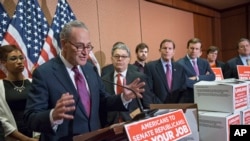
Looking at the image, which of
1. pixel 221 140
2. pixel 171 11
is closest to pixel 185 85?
pixel 221 140

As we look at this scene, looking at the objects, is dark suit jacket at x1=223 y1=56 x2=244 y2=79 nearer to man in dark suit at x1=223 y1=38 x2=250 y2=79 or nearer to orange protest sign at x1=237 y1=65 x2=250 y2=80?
man in dark suit at x1=223 y1=38 x2=250 y2=79

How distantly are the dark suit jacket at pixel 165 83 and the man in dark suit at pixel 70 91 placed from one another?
3.83ft

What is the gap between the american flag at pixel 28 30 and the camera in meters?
2.47

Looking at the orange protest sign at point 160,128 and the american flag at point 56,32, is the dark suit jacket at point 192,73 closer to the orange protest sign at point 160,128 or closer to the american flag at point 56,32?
the american flag at point 56,32

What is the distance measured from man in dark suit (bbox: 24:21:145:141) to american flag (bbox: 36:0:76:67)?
1474 millimetres

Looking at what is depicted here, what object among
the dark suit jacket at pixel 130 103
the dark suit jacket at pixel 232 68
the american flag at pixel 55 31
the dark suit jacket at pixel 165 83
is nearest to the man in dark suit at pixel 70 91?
the dark suit jacket at pixel 130 103

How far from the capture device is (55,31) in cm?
282

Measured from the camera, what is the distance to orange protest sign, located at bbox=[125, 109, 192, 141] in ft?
2.50

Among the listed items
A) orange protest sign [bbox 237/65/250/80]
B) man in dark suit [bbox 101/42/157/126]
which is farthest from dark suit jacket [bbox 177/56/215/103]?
man in dark suit [bbox 101/42/157/126]

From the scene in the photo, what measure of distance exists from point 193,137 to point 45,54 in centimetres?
197

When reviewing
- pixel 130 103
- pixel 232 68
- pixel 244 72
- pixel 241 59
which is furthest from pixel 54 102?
pixel 241 59

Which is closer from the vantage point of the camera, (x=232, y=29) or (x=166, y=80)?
(x=166, y=80)

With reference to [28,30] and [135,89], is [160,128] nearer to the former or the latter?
[135,89]

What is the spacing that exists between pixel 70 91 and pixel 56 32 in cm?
181
